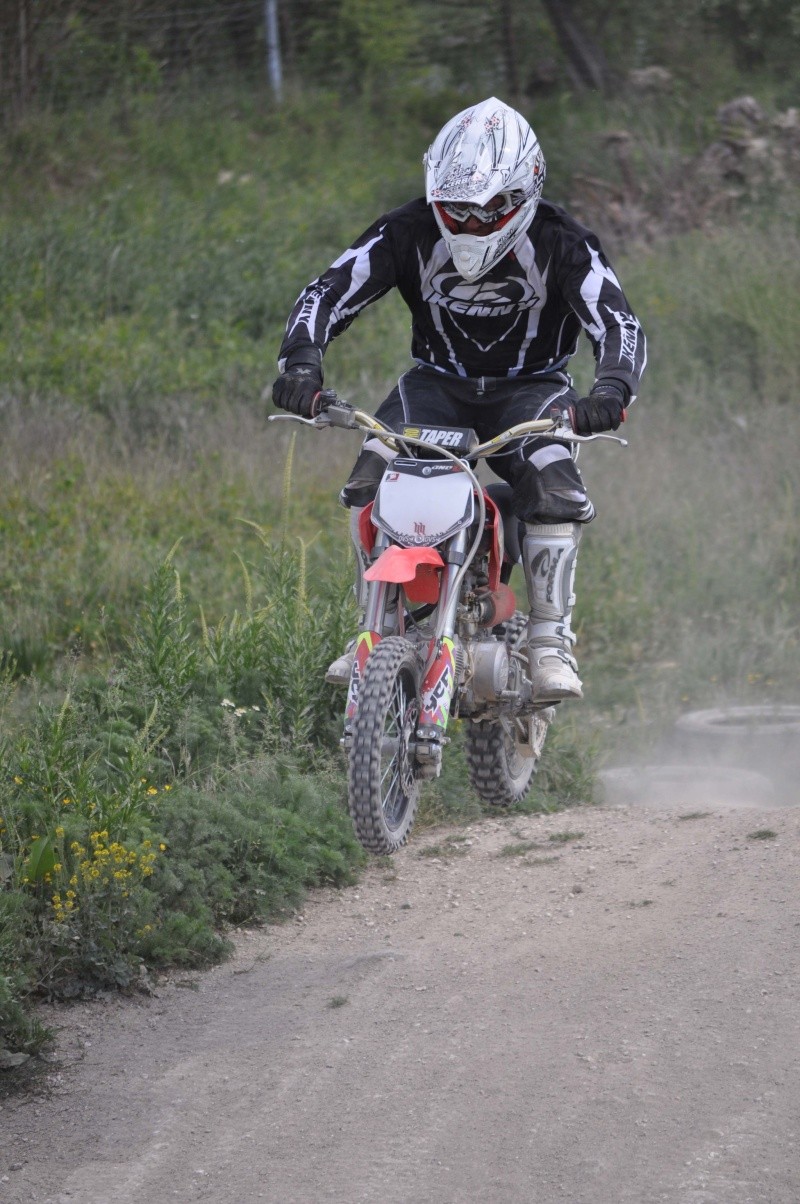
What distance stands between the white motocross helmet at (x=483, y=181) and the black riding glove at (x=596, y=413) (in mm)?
695

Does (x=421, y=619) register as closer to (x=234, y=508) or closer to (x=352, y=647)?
(x=352, y=647)

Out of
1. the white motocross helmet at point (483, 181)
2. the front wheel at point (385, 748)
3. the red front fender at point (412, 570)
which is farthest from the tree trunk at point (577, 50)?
the front wheel at point (385, 748)

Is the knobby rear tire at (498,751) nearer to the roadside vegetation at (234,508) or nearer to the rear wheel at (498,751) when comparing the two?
the rear wheel at (498,751)

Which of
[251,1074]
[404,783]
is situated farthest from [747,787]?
[251,1074]

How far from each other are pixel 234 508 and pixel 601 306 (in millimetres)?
6031

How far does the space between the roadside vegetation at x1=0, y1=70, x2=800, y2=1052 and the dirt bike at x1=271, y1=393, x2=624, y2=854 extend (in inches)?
42.8

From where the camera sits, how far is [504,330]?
19.7 ft

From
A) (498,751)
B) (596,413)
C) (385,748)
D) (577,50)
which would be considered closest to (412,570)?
(385,748)

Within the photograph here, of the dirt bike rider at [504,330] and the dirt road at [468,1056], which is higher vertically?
the dirt bike rider at [504,330]

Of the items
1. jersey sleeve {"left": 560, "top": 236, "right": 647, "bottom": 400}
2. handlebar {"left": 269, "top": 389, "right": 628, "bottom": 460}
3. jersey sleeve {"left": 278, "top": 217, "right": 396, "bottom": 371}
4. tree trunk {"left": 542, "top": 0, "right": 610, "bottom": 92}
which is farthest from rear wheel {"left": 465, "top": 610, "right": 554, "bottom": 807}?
tree trunk {"left": 542, "top": 0, "right": 610, "bottom": 92}

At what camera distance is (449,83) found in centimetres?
2292

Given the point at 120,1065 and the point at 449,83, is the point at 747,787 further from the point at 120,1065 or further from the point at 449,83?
the point at 449,83

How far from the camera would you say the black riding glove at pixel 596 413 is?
5.37 m

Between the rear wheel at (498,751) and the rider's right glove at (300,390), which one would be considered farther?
the rear wheel at (498,751)
